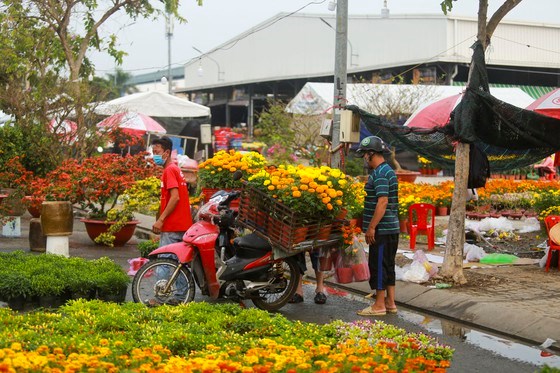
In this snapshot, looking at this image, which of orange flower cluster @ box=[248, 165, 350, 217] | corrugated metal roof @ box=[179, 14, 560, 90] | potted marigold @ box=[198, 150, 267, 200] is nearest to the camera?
orange flower cluster @ box=[248, 165, 350, 217]

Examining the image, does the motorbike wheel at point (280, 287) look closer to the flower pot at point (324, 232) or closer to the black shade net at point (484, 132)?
the flower pot at point (324, 232)

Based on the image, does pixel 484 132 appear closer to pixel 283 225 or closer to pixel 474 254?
pixel 474 254

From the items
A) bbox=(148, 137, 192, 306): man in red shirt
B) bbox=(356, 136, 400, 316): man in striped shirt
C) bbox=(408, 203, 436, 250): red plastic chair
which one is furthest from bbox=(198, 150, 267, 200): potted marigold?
bbox=(408, 203, 436, 250): red plastic chair

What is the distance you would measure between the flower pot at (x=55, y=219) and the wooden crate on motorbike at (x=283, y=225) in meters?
5.26

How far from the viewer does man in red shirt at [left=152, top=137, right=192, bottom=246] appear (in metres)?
11.1

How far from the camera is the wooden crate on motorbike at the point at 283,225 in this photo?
1016cm

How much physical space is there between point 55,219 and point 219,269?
17.2ft

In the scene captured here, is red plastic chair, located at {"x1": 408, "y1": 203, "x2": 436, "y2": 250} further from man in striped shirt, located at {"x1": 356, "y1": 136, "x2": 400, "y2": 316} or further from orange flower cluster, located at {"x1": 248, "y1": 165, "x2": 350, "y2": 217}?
orange flower cluster, located at {"x1": 248, "y1": 165, "x2": 350, "y2": 217}

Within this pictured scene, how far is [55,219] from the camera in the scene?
14.9 m

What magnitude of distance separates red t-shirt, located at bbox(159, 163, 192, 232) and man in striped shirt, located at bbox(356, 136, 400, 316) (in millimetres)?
2250

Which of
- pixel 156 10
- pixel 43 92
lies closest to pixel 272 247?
pixel 43 92

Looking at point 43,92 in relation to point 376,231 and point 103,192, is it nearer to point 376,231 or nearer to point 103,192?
point 103,192

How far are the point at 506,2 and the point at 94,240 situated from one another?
8.86 metres

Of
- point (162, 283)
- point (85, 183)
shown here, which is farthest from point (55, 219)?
point (162, 283)
